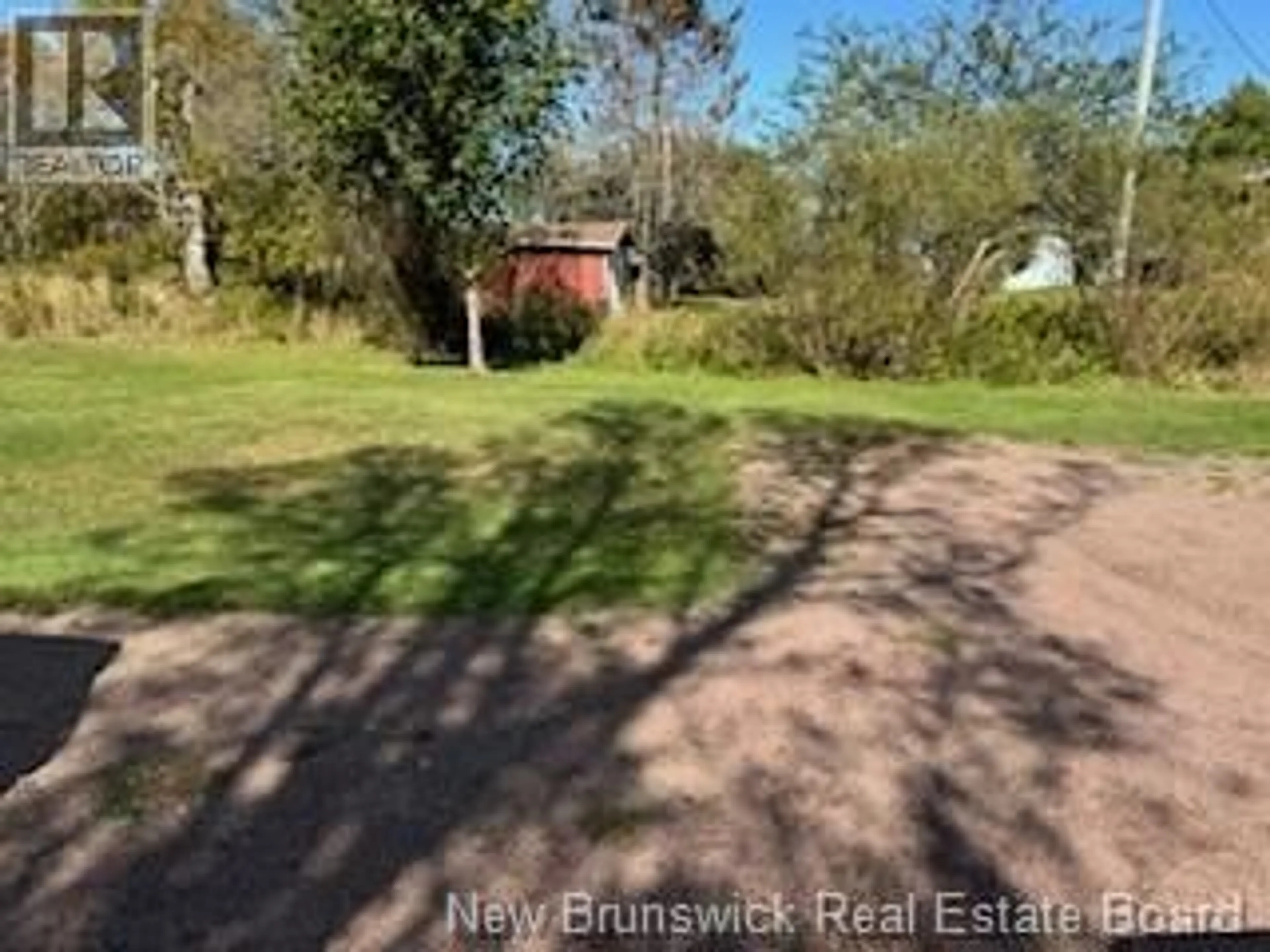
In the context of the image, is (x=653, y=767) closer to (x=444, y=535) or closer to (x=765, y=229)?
(x=444, y=535)

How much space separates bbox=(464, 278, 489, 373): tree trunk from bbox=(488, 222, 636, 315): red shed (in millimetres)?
707

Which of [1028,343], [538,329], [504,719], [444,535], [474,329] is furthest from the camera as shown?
[538,329]

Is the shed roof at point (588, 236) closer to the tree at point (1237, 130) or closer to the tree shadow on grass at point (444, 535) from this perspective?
the tree at point (1237, 130)

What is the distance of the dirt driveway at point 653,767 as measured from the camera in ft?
13.2

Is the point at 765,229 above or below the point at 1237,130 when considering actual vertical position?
below

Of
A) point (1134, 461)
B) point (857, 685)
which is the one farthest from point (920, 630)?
point (1134, 461)

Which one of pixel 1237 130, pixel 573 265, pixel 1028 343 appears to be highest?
pixel 1237 130

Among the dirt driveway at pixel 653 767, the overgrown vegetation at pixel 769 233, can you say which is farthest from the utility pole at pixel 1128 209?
the dirt driveway at pixel 653 767

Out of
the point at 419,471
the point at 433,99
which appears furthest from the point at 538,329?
the point at 419,471

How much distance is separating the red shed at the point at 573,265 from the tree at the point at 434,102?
135 cm

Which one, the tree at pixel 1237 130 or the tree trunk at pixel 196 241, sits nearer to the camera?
the tree at pixel 1237 130

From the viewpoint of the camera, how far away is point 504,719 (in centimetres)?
545

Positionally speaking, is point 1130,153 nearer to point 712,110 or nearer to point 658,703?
point 658,703

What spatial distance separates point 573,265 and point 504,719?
35273 millimetres
